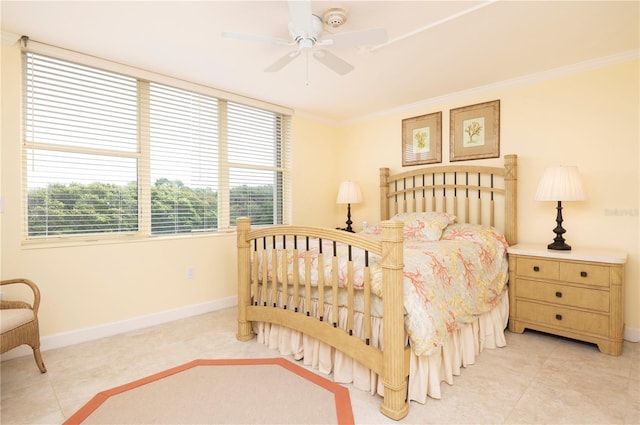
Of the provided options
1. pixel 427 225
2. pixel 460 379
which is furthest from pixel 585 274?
pixel 460 379

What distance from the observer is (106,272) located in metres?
2.86

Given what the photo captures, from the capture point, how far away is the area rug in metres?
1.73

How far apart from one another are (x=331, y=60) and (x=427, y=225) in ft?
5.69

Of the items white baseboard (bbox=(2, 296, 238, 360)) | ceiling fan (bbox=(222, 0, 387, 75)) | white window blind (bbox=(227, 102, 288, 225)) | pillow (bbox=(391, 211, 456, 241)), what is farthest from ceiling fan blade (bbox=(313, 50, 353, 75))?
white baseboard (bbox=(2, 296, 238, 360))

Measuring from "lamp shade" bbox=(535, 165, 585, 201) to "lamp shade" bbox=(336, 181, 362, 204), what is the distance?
2.04 m

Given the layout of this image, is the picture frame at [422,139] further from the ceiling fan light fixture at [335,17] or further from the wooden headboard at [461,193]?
the ceiling fan light fixture at [335,17]

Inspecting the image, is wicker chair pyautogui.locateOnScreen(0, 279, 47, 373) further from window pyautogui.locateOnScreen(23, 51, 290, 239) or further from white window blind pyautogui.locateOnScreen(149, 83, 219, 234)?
white window blind pyautogui.locateOnScreen(149, 83, 219, 234)

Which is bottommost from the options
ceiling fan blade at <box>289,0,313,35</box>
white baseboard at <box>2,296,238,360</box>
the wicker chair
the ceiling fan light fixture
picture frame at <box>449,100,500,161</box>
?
white baseboard at <box>2,296,238,360</box>

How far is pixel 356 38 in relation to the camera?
75.2 inches

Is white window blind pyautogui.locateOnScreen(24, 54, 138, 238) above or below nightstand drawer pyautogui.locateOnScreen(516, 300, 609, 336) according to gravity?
above

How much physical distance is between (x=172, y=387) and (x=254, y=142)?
2.75 metres

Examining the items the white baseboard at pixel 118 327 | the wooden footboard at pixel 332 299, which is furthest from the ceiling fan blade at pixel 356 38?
the white baseboard at pixel 118 327

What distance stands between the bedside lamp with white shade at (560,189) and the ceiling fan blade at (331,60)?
6.20ft

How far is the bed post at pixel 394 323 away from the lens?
67.5 inches
